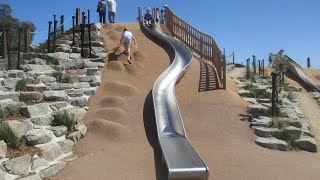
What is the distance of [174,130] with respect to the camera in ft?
36.3

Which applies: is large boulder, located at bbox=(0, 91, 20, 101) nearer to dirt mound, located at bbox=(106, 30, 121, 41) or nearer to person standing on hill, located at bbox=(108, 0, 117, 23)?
dirt mound, located at bbox=(106, 30, 121, 41)

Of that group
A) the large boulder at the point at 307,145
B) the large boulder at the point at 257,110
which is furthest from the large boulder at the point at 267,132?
the large boulder at the point at 257,110

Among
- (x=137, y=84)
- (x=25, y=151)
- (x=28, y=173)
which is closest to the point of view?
(x=28, y=173)

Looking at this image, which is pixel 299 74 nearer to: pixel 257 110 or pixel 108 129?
pixel 257 110

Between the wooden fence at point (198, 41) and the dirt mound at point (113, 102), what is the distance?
444 cm

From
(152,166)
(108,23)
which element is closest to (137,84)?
(152,166)

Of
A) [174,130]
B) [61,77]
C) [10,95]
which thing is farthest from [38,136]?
[61,77]

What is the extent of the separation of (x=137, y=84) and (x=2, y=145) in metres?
7.56

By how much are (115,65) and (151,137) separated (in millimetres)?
6472

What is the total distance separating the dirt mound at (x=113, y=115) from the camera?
39.2ft

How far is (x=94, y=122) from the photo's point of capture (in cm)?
1135

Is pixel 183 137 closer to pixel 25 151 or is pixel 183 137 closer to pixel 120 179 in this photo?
pixel 120 179

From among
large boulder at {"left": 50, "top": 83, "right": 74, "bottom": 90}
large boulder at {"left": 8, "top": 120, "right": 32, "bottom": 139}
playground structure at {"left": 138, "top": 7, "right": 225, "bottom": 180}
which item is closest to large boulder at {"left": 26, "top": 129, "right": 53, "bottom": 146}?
large boulder at {"left": 8, "top": 120, "right": 32, "bottom": 139}

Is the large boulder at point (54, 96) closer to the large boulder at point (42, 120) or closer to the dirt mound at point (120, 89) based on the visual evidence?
the large boulder at point (42, 120)
